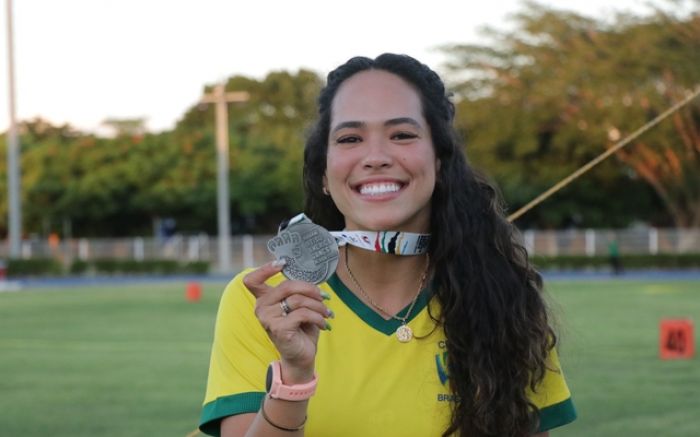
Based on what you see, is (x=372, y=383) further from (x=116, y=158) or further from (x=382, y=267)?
(x=116, y=158)

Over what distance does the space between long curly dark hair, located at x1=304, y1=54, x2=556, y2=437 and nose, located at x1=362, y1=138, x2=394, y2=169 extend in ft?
0.51

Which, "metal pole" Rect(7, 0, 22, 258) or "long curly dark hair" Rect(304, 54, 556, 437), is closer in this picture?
"long curly dark hair" Rect(304, 54, 556, 437)

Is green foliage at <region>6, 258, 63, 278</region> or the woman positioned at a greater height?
the woman

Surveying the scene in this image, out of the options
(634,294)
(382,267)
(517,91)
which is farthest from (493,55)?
(382,267)

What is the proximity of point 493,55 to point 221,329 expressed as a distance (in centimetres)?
4950

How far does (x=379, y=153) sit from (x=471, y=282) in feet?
1.32

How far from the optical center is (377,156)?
9.52 ft

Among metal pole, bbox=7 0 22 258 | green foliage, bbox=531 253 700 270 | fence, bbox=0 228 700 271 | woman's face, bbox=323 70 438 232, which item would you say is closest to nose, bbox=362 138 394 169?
woman's face, bbox=323 70 438 232

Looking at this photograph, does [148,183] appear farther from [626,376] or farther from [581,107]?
[626,376]

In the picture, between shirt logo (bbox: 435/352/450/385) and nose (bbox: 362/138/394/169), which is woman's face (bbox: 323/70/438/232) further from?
shirt logo (bbox: 435/352/450/385)

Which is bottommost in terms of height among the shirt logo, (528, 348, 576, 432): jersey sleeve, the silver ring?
(528, 348, 576, 432): jersey sleeve

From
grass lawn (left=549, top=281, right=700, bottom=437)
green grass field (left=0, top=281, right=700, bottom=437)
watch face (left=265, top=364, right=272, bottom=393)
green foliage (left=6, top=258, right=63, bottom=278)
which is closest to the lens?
watch face (left=265, top=364, right=272, bottom=393)

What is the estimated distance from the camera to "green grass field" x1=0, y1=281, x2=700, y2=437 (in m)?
9.12

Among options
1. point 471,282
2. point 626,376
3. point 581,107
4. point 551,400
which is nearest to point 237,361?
point 471,282
